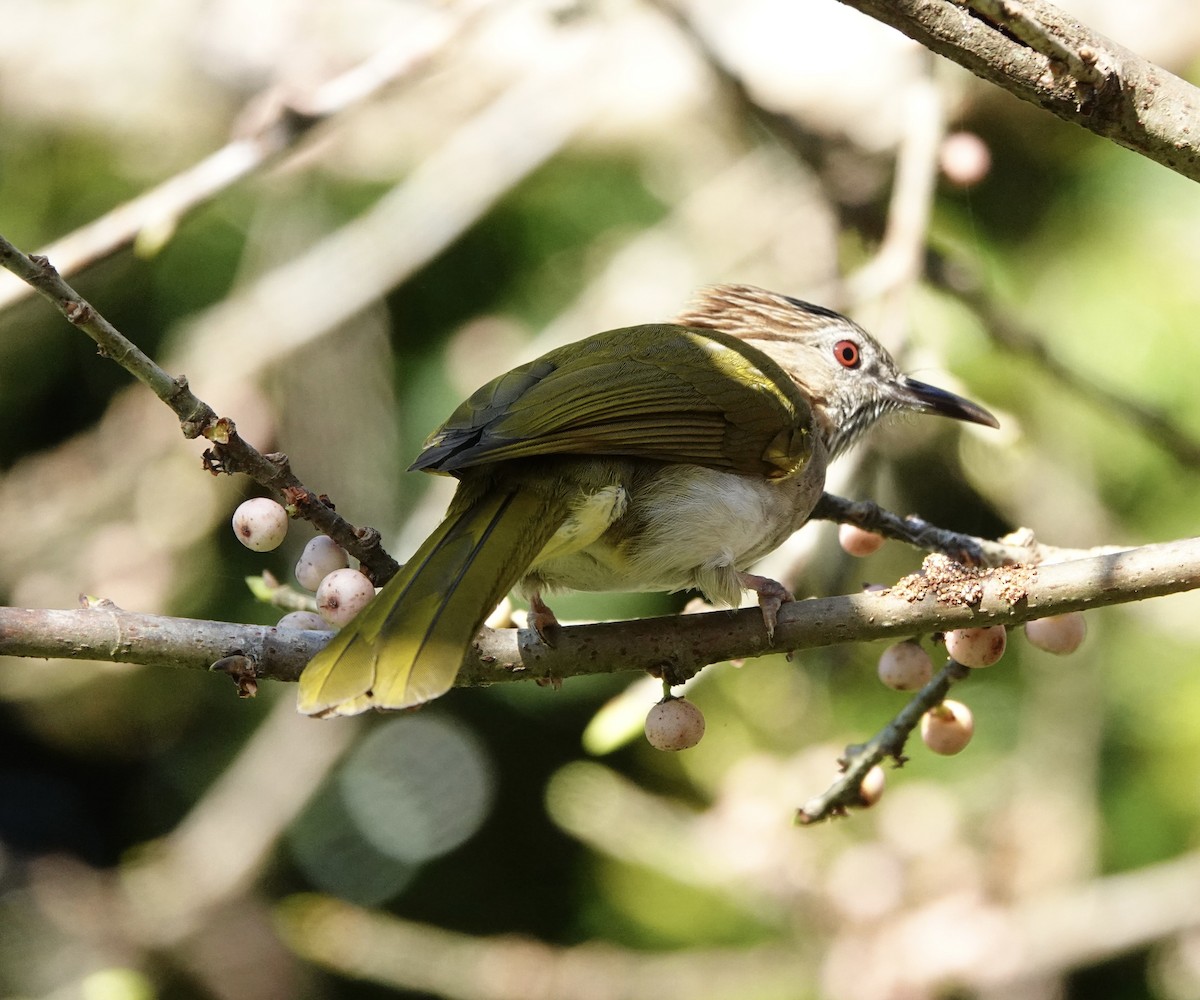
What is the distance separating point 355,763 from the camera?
5.60 m

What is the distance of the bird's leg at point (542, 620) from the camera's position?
A: 7.63ft

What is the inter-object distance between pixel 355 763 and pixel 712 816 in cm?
201

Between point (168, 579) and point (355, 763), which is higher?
point (168, 579)

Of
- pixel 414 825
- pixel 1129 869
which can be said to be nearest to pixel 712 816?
pixel 1129 869

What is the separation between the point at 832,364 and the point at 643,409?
A: 3.25ft

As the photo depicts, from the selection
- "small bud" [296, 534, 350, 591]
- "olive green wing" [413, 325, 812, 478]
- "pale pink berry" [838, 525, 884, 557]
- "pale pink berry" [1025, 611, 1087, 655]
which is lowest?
"pale pink berry" [1025, 611, 1087, 655]

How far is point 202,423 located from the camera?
1964 mm

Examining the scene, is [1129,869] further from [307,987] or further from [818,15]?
[818,15]

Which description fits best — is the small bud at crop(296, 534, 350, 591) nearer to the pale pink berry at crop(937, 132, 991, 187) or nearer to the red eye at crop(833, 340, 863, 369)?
the red eye at crop(833, 340, 863, 369)

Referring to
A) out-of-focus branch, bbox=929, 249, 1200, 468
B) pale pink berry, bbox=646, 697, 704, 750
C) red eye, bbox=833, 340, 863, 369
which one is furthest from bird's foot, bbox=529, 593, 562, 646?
out-of-focus branch, bbox=929, 249, 1200, 468

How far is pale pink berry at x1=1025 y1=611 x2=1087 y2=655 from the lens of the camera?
246 centimetres

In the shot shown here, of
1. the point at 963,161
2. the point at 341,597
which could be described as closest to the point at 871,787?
the point at 341,597

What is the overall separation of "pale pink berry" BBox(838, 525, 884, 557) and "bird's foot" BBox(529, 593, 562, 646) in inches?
25.5

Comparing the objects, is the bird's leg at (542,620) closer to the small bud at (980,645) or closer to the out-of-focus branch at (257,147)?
the small bud at (980,645)
